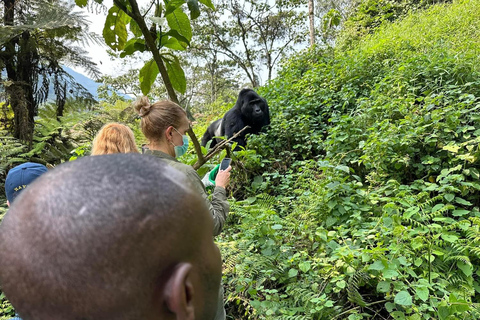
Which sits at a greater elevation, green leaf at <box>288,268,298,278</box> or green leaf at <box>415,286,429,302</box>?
green leaf at <box>288,268,298,278</box>

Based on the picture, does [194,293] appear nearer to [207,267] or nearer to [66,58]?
[207,267]

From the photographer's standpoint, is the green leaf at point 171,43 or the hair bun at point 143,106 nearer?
the green leaf at point 171,43

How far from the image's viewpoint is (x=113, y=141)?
5.61 ft

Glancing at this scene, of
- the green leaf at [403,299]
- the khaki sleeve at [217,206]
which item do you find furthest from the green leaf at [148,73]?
the green leaf at [403,299]

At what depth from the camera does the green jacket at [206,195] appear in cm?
148

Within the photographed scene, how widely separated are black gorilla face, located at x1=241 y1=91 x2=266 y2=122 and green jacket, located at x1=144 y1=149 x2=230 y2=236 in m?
3.17

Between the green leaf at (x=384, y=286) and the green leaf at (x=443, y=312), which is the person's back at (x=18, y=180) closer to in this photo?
the green leaf at (x=384, y=286)

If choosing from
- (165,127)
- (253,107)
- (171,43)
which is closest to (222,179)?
(165,127)

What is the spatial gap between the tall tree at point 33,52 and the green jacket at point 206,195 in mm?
4077

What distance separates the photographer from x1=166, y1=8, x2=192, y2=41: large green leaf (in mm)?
1475

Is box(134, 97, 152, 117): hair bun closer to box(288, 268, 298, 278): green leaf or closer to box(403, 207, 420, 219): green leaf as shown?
box(288, 268, 298, 278): green leaf

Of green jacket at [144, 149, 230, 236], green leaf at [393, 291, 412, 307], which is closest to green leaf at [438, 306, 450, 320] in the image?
green leaf at [393, 291, 412, 307]

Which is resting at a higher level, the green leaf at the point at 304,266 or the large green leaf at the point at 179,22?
the large green leaf at the point at 179,22

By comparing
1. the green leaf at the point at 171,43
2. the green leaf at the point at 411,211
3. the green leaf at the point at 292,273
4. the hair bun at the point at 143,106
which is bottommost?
the green leaf at the point at 292,273
